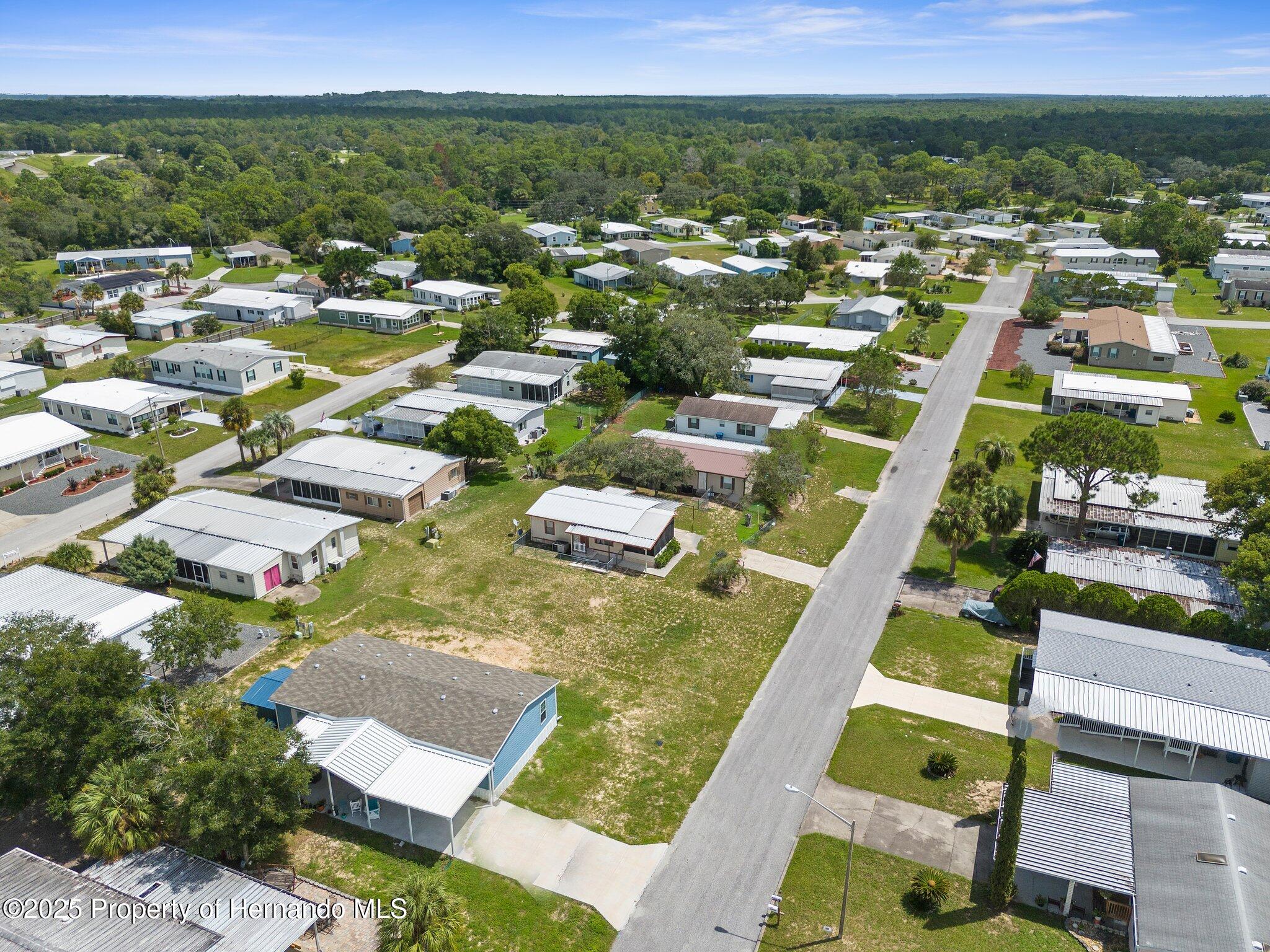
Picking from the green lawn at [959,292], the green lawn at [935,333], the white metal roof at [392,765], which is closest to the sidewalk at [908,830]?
the white metal roof at [392,765]

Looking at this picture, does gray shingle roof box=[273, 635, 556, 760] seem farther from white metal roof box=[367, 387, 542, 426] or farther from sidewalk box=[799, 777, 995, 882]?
white metal roof box=[367, 387, 542, 426]

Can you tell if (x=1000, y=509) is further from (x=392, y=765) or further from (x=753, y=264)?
(x=753, y=264)

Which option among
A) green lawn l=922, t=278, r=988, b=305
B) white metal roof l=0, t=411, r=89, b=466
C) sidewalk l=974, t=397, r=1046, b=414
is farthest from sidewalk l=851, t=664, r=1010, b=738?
green lawn l=922, t=278, r=988, b=305

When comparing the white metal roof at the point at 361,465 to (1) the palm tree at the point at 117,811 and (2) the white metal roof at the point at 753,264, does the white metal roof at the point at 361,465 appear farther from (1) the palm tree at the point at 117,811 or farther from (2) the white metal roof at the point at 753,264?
(2) the white metal roof at the point at 753,264

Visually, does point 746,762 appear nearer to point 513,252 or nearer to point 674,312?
point 674,312

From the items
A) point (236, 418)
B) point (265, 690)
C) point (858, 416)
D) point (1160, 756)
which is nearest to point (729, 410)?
point (858, 416)

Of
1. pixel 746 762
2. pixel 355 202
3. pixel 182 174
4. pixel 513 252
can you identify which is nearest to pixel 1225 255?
pixel 513 252
